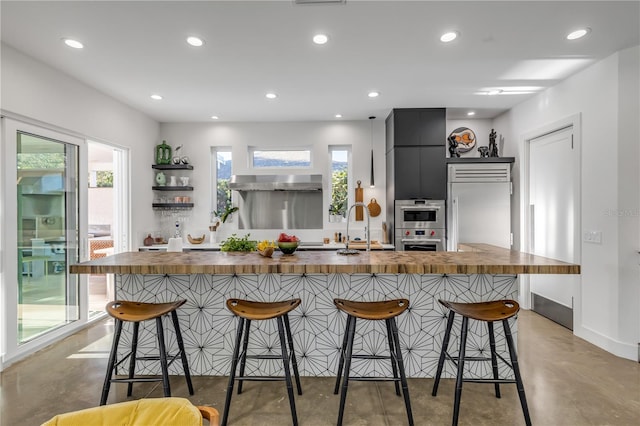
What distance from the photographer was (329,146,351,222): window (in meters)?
5.28

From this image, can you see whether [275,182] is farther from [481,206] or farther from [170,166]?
[481,206]

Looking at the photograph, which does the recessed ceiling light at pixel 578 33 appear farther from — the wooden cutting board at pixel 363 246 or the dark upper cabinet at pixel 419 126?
the wooden cutting board at pixel 363 246

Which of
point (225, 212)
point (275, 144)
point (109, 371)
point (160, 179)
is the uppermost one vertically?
point (275, 144)

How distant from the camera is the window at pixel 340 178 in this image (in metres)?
5.28

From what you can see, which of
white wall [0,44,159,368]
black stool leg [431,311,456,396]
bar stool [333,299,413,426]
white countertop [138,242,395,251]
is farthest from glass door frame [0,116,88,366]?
black stool leg [431,311,456,396]

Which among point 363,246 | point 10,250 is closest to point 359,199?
point 363,246

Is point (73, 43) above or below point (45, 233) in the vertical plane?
above

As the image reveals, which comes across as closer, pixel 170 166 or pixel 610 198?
pixel 610 198

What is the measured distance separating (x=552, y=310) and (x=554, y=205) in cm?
126

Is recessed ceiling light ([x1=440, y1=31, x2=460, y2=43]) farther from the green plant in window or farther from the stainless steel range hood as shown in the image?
the green plant in window

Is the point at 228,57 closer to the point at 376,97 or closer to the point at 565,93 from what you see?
the point at 376,97

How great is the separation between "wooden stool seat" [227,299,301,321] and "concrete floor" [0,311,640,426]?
0.68 meters

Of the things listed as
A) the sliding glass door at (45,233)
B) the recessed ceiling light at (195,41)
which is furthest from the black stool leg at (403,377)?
the sliding glass door at (45,233)

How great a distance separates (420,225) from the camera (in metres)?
4.55
